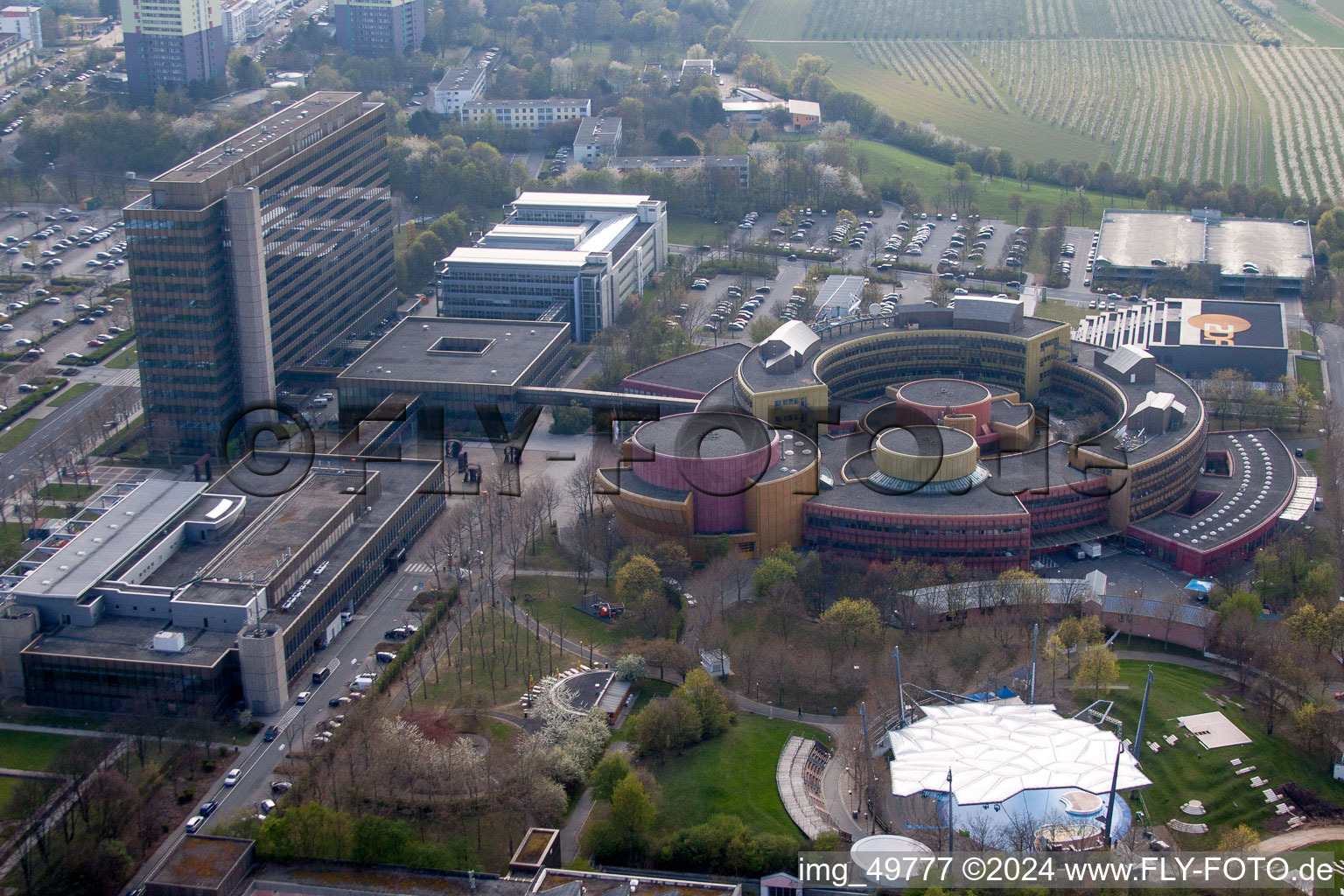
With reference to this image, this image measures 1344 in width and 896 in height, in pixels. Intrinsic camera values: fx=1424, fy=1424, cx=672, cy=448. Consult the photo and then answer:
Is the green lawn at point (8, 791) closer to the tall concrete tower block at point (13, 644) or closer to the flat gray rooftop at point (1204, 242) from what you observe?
the tall concrete tower block at point (13, 644)

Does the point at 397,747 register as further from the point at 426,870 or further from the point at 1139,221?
the point at 1139,221

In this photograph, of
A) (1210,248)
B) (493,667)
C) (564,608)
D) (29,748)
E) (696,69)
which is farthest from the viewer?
(696,69)

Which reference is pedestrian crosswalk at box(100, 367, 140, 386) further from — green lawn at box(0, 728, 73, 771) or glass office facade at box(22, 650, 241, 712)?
green lawn at box(0, 728, 73, 771)

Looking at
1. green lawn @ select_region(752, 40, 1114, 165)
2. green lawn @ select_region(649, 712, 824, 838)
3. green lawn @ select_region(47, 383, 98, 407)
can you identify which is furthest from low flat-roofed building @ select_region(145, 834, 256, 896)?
green lawn @ select_region(752, 40, 1114, 165)

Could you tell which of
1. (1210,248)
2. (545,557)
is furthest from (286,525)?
(1210,248)

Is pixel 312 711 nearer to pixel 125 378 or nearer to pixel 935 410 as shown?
pixel 935 410
